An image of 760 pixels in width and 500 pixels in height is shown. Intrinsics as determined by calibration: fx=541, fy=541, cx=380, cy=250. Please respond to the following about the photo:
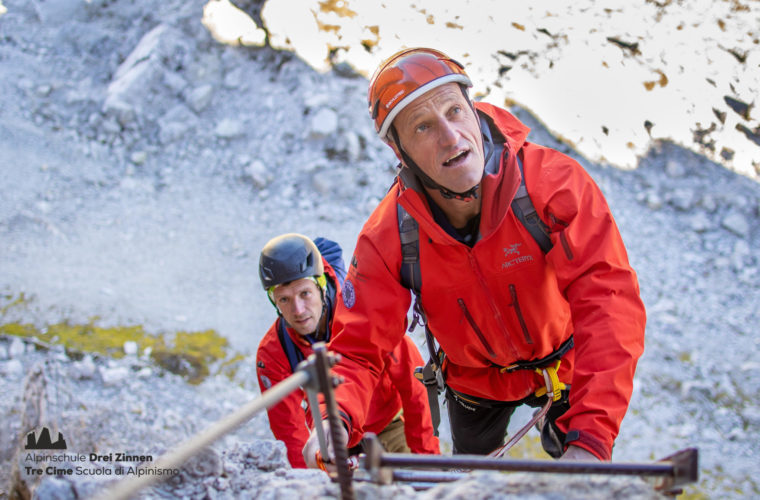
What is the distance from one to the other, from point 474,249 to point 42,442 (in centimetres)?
404

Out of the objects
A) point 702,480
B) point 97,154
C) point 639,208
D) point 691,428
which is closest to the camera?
point 702,480

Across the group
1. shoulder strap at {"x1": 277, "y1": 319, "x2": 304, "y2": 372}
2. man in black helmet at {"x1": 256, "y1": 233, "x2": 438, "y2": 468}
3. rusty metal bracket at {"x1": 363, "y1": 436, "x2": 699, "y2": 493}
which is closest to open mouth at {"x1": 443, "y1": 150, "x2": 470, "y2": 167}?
rusty metal bracket at {"x1": 363, "y1": 436, "x2": 699, "y2": 493}

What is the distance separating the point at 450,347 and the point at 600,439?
1334 millimetres

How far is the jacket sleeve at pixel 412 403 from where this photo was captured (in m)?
4.81

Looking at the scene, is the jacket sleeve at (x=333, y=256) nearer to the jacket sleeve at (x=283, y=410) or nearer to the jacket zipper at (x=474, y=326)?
the jacket sleeve at (x=283, y=410)

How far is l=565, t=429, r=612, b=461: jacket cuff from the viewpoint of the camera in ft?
7.89

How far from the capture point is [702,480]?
19.8 feet

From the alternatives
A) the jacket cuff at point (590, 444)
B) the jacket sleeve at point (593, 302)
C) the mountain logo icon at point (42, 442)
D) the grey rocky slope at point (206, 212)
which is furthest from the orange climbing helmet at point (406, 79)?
the grey rocky slope at point (206, 212)

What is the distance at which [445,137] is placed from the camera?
3.20 metres

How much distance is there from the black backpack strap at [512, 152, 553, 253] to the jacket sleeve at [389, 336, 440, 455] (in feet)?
6.98

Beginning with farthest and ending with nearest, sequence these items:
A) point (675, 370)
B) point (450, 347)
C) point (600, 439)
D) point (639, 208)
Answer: point (639, 208), point (675, 370), point (450, 347), point (600, 439)

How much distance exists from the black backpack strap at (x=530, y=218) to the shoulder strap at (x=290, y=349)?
258 cm

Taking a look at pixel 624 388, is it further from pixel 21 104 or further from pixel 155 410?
pixel 21 104

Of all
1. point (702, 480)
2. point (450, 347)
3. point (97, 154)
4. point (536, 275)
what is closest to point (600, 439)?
point (536, 275)
